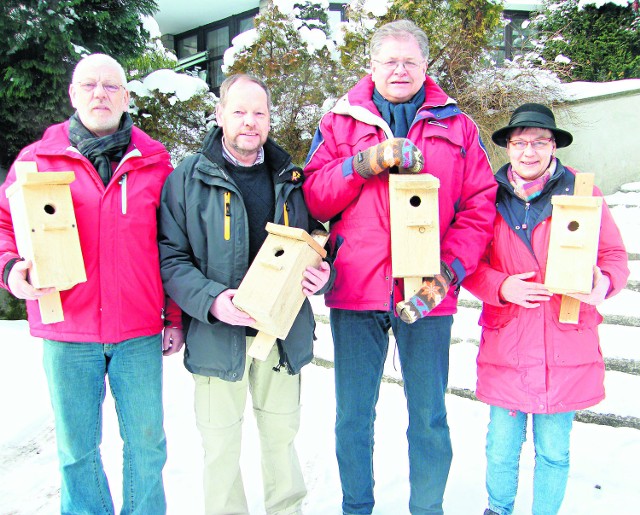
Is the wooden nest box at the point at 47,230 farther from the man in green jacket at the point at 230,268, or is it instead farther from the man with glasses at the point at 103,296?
the man in green jacket at the point at 230,268

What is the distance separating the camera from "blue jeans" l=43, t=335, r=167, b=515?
206 centimetres

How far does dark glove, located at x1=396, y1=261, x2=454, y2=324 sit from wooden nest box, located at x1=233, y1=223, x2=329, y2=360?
422mm

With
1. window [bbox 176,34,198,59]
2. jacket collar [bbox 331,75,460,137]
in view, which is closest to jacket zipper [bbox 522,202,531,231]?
jacket collar [bbox 331,75,460,137]

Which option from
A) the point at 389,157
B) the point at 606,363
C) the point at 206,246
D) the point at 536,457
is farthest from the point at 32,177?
the point at 606,363

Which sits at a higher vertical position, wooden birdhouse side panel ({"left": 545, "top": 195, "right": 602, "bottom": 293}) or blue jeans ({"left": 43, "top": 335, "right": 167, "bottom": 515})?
wooden birdhouse side panel ({"left": 545, "top": 195, "right": 602, "bottom": 293})

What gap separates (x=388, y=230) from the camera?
2236mm

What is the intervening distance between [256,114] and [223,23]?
1118 centimetres

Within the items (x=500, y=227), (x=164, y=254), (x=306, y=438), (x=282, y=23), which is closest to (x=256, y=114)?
(x=164, y=254)

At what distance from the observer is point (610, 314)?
172 inches

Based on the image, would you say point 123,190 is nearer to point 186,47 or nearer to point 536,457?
point 536,457

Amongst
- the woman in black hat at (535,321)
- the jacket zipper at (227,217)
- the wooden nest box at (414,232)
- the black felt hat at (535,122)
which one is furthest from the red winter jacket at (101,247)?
the black felt hat at (535,122)

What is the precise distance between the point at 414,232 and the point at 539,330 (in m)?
0.72

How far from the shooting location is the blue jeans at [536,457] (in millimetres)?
2283

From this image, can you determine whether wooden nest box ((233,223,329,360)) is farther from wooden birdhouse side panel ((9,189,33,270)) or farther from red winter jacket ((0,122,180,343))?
wooden birdhouse side panel ((9,189,33,270))
